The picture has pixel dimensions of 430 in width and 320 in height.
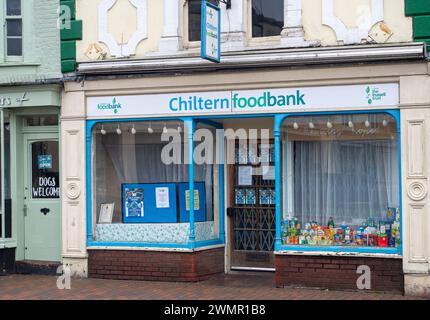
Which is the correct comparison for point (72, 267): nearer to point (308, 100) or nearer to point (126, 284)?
point (126, 284)

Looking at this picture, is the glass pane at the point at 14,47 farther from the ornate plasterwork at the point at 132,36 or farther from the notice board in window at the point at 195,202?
the notice board in window at the point at 195,202

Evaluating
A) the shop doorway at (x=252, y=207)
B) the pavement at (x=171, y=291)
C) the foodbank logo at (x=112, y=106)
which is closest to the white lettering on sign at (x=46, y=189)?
the pavement at (x=171, y=291)

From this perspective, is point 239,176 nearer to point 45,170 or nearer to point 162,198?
point 162,198

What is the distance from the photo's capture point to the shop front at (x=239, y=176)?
10.9m

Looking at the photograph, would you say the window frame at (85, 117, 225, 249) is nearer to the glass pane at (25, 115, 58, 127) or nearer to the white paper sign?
the white paper sign

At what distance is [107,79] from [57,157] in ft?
5.87

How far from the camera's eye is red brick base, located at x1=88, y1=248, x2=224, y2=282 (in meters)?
11.8

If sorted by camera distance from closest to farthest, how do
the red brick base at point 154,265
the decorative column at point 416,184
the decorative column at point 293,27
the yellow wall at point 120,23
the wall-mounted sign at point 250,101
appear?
the decorative column at point 416,184
the wall-mounted sign at point 250,101
the decorative column at point 293,27
the red brick base at point 154,265
the yellow wall at point 120,23

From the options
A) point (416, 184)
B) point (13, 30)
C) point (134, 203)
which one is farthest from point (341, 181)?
point (13, 30)

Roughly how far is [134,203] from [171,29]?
9.92 feet

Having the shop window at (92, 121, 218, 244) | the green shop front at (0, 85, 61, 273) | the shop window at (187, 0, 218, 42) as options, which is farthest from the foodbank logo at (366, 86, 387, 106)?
the green shop front at (0, 85, 61, 273)

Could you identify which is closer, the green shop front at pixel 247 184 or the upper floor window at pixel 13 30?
the green shop front at pixel 247 184

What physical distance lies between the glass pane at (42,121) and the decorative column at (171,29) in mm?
2426

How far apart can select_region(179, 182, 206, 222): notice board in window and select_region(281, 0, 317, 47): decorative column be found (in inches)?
113
